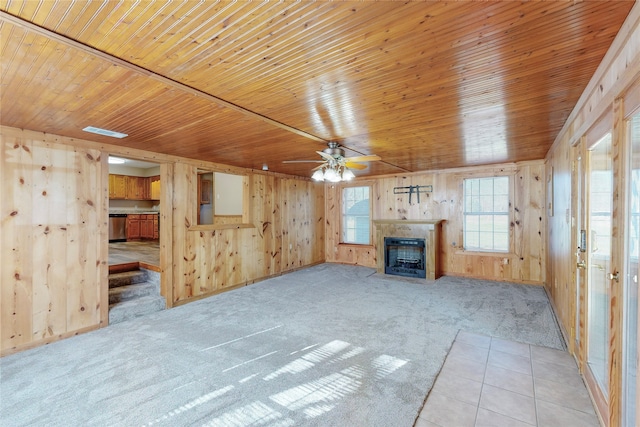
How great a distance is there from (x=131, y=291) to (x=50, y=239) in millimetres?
1358

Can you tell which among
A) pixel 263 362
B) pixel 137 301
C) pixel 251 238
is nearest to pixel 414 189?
pixel 251 238

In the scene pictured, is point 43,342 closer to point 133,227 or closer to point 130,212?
point 133,227

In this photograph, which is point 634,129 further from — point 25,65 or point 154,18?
point 25,65

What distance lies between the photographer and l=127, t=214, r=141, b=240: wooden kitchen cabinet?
8.43 m

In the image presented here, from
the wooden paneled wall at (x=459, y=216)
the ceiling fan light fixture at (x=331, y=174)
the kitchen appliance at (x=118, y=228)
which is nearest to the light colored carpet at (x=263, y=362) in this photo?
the wooden paneled wall at (x=459, y=216)

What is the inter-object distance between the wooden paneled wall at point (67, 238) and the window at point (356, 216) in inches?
140

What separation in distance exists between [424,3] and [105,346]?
3.89 metres

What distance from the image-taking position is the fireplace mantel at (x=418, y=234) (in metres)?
5.68

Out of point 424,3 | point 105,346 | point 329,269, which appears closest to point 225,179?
point 329,269

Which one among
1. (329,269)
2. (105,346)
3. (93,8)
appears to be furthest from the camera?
(329,269)

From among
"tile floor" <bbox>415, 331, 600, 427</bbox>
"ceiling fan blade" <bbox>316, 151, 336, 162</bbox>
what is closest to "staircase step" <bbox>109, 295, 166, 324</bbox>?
"ceiling fan blade" <bbox>316, 151, 336, 162</bbox>

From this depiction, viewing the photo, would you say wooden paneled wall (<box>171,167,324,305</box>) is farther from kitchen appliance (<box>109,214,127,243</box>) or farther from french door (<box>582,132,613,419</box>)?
kitchen appliance (<box>109,214,127,243</box>)

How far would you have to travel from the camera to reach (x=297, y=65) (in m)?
1.77

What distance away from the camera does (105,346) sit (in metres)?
2.94
